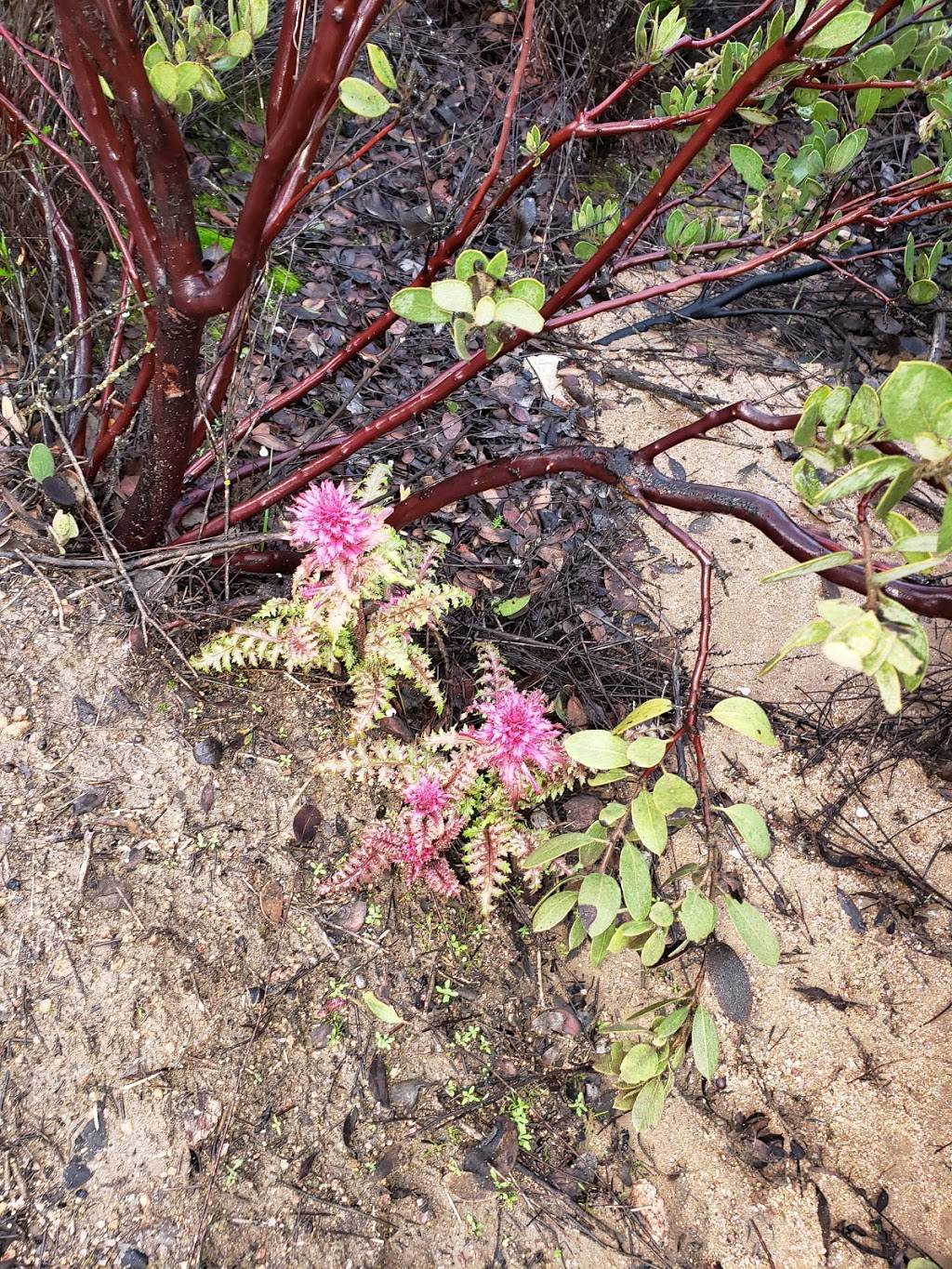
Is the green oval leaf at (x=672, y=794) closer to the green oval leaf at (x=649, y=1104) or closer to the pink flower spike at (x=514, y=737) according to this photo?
the green oval leaf at (x=649, y=1104)

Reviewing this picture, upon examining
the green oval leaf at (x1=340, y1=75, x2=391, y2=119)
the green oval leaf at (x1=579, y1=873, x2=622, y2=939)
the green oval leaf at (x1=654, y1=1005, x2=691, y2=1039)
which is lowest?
the green oval leaf at (x1=654, y1=1005, x2=691, y2=1039)

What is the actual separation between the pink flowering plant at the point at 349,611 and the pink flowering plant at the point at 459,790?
0.11 metres

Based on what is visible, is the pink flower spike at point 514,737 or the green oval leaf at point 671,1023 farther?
the pink flower spike at point 514,737

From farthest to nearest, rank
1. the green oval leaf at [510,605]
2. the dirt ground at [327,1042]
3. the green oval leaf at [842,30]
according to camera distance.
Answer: the green oval leaf at [510,605] → the dirt ground at [327,1042] → the green oval leaf at [842,30]

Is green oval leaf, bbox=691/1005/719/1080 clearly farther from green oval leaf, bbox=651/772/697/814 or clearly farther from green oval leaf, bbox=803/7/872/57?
green oval leaf, bbox=803/7/872/57

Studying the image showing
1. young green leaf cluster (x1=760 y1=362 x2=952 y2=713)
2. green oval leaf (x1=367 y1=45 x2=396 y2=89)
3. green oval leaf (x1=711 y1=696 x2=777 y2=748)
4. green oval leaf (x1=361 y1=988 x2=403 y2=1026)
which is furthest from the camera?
green oval leaf (x1=361 y1=988 x2=403 y2=1026)

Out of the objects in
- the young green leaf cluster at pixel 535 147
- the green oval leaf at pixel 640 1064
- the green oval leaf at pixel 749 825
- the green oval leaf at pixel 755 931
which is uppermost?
the young green leaf cluster at pixel 535 147

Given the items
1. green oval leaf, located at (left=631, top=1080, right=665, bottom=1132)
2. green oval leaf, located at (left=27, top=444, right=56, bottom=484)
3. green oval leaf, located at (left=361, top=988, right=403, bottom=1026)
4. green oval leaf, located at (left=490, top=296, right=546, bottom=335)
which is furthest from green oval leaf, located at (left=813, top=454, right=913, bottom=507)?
green oval leaf, located at (left=27, top=444, right=56, bottom=484)

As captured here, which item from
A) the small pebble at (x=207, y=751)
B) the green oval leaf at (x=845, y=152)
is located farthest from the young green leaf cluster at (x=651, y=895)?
the green oval leaf at (x=845, y=152)

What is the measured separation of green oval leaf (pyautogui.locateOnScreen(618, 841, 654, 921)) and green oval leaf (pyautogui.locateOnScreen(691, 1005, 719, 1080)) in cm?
15

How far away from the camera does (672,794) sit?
113 centimetres

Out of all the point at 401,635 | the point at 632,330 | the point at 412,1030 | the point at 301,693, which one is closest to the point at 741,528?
the point at 632,330

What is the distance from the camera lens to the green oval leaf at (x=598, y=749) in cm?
114

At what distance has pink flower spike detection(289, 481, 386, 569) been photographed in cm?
160
